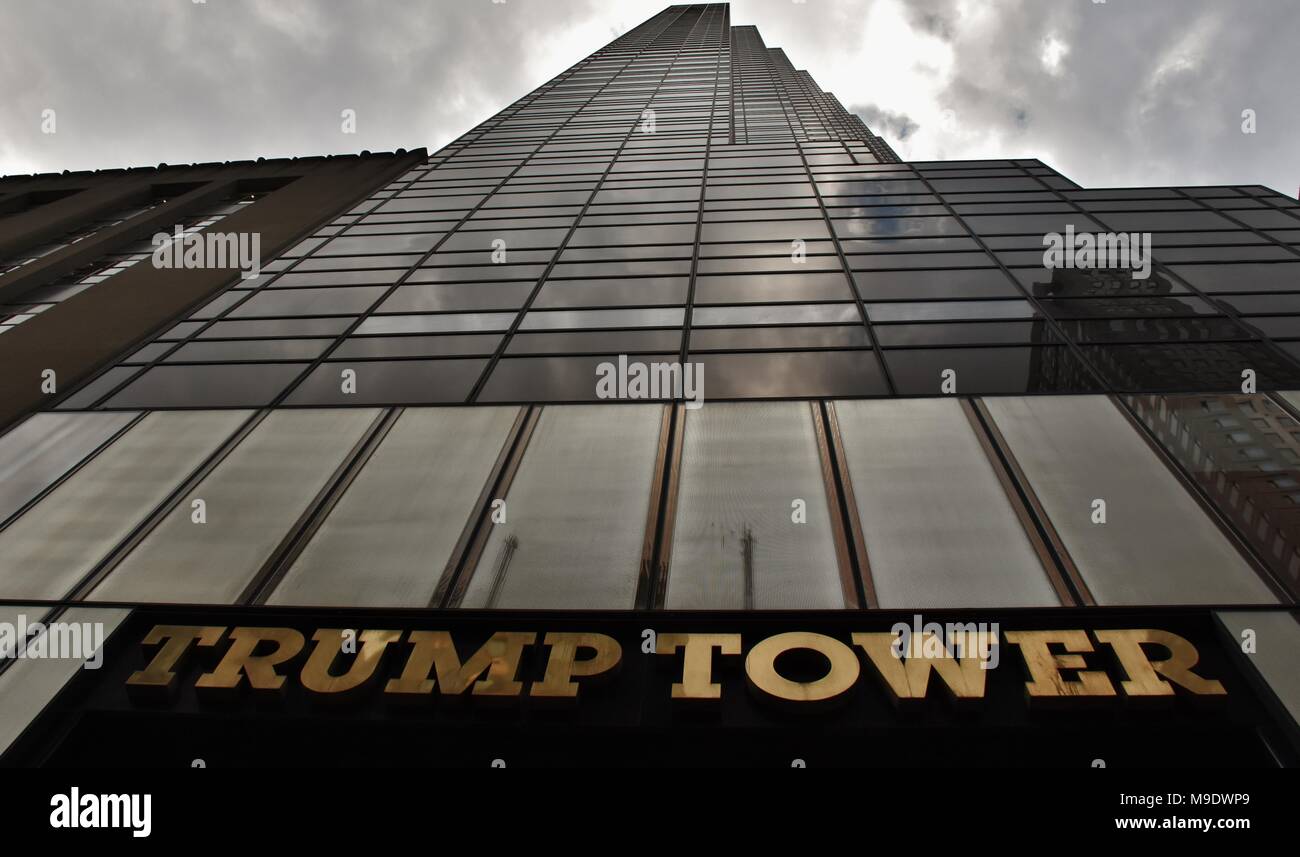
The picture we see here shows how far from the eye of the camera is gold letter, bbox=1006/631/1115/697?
6684mm

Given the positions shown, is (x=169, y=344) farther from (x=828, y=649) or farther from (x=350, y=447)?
(x=828, y=649)

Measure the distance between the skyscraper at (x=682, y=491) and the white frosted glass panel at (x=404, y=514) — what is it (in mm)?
51

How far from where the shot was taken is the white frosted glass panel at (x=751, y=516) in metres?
8.07

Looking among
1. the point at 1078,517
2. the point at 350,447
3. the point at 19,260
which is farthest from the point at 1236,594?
the point at 19,260

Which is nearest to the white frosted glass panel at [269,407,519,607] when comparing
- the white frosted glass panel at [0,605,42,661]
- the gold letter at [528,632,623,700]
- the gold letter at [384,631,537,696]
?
the gold letter at [384,631,537,696]

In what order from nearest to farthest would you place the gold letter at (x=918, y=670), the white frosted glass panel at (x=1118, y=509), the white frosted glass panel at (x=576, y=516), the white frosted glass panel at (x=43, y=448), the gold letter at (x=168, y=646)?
the gold letter at (x=918, y=670) → the gold letter at (x=168, y=646) → the white frosted glass panel at (x=1118, y=509) → the white frosted glass panel at (x=576, y=516) → the white frosted glass panel at (x=43, y=448)

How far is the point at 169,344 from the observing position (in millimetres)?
15328

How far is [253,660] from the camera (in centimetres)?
759

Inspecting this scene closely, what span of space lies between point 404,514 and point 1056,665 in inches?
298

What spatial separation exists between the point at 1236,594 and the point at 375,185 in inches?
1065

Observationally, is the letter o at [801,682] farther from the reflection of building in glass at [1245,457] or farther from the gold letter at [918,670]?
the reflection of building in glass at [1245,457]

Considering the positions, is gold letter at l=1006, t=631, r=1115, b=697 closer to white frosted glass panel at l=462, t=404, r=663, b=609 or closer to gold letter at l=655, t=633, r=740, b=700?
gold letter at l=655, t=633, r=740, b=700

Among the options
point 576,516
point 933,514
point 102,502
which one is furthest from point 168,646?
point 933,514

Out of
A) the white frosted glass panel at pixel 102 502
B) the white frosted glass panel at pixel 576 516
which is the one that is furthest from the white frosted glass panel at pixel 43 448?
the white frosted glass panel at pixel 576 516
